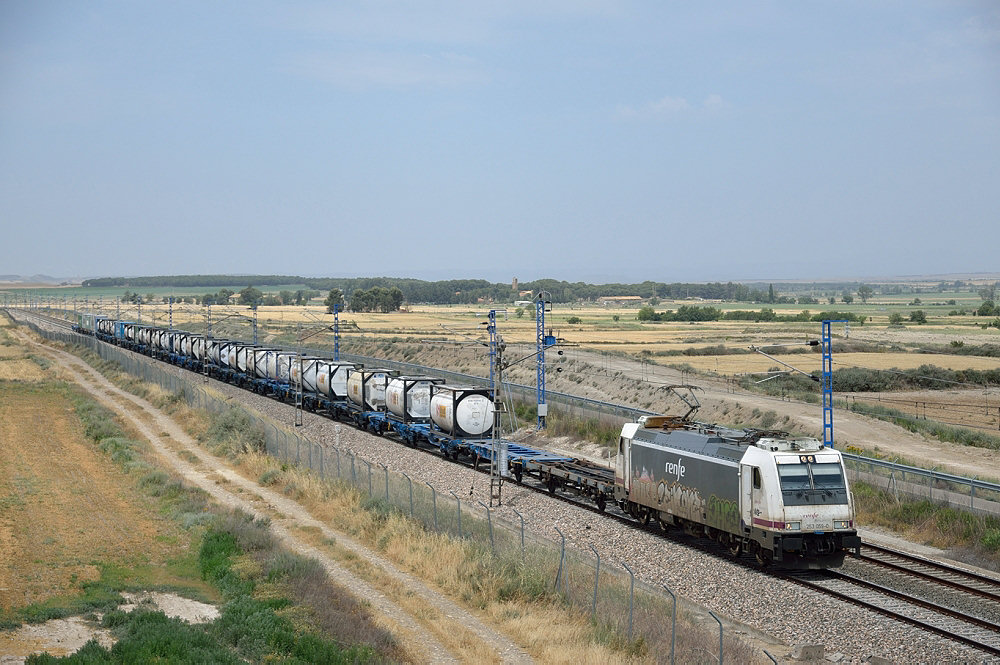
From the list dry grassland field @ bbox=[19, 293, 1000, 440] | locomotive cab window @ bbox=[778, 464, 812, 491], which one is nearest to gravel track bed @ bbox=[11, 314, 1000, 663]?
locomotive cab window @ bbox=[778, 464, 812, 491]

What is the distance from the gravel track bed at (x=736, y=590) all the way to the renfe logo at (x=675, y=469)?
2.06 m

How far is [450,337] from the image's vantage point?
130 m

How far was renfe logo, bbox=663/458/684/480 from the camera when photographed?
91.7 ft

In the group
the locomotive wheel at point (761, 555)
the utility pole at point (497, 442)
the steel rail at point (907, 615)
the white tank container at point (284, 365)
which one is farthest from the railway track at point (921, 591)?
the white tank container at point (284, 365)

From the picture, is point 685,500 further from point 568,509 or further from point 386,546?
point 386,546

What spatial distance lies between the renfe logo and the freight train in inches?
1.2

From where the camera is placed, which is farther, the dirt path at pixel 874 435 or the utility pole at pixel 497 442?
the dirt path at pixel 874 435

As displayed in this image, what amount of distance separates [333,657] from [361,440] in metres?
34.4

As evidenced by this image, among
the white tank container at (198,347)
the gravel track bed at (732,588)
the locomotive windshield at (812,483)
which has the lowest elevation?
the gravel track bed at (732,588)

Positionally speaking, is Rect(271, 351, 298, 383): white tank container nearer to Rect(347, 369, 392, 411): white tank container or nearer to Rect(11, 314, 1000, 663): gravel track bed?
Rect(347, 369, 392, 411): white tank container

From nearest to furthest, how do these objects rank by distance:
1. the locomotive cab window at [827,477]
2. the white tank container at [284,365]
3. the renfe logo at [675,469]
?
the locomotive cab window at [827,477] → the renfe logo at [675,469] → the white tank container at [284,365]

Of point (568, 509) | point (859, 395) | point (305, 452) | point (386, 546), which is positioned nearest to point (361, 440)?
point (305, 452)

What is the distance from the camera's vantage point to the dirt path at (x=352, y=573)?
19203mm

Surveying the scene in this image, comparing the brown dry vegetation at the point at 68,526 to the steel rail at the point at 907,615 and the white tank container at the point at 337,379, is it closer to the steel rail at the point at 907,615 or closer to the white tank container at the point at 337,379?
the white tank container at the point at 337,379
